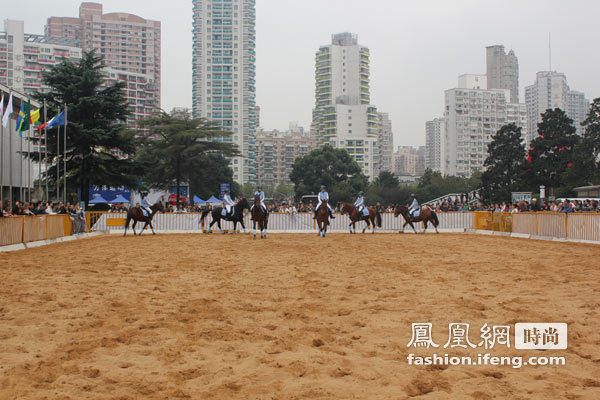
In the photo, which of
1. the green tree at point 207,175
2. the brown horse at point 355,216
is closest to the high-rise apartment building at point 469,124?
the green tree at point 207,175

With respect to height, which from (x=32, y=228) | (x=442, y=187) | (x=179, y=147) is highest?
(x=179, y=147)

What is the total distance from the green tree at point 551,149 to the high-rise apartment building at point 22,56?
4263 inches

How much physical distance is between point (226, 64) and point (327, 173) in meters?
80.1

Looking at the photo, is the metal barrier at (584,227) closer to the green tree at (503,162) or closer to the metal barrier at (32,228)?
the metal barrier at (32,228)

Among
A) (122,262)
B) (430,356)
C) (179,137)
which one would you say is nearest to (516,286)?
(430,356)

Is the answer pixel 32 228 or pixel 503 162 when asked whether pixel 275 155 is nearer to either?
pixel 503 162

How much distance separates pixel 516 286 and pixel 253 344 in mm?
5813

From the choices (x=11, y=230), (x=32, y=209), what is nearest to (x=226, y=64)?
(x=32, y=209)

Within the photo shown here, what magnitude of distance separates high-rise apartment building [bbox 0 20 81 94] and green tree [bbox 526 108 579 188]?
355 ft

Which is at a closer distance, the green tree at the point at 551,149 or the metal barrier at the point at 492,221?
the metal barrier at the point at 492,221

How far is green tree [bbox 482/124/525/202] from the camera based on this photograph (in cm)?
6419

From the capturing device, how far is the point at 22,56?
5236 inches

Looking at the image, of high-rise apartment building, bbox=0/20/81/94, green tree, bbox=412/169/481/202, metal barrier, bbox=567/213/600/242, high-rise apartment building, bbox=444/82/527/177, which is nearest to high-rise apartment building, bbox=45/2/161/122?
high-rise apartment building, bbox=0/20/81/94

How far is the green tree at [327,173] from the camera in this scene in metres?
88.1
